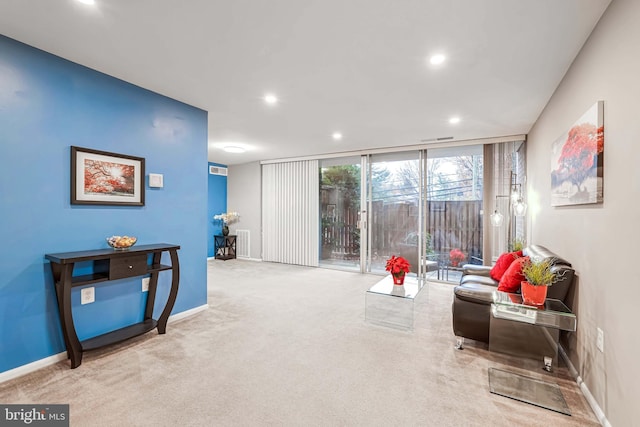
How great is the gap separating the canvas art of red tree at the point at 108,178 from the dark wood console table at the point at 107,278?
566 millimetres

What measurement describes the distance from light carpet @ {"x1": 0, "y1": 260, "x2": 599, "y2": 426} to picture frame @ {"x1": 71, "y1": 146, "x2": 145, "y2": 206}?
1376mm

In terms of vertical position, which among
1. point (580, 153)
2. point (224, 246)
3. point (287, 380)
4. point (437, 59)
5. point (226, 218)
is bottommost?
point (287, 380)

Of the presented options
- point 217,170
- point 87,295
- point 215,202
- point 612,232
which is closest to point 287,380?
point 87,295

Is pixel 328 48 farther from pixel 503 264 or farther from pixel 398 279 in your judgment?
pixel 503 264

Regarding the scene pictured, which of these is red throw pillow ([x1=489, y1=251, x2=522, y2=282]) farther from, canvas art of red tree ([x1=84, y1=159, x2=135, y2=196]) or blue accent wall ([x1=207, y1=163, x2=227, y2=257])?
blue accent wall ([x1=207, y1=163, x2=227, y2=257])

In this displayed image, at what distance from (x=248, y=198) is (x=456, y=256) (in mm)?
4977

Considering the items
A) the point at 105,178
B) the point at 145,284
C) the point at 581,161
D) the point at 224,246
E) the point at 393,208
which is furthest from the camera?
the point at 224,246

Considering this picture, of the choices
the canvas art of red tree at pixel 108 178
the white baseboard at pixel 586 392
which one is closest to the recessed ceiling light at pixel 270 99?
the canvas art of red tree at pixel 108 178

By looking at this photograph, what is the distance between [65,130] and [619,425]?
4305 mm

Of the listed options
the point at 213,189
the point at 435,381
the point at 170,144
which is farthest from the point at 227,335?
the point at 213,189

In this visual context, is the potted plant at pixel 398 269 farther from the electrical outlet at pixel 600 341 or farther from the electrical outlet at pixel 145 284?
the electrical outlet at pixel 145 284

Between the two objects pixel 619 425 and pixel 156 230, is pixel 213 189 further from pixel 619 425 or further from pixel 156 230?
pixel 619 425

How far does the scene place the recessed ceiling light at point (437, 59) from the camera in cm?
234

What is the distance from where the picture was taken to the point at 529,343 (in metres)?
2.39
